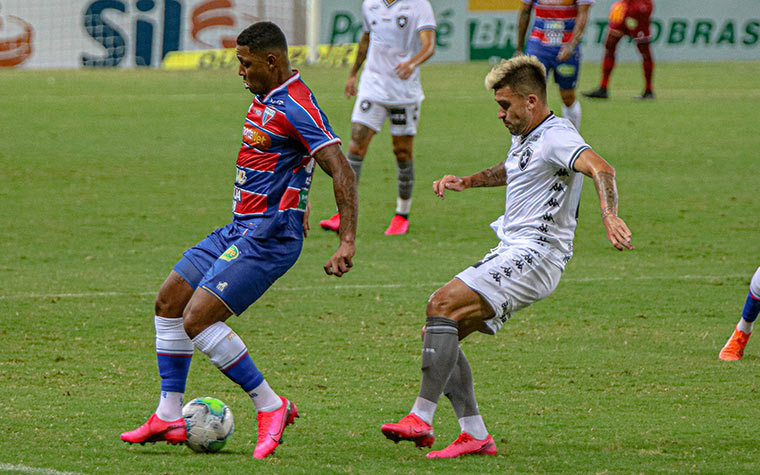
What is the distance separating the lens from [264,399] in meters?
4.83

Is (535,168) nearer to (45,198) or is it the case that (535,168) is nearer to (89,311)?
(89,311)

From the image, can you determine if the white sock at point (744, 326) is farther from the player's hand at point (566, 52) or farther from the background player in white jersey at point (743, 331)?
the player's hand at point (566, 52)

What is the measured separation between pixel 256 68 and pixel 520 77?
1.15m

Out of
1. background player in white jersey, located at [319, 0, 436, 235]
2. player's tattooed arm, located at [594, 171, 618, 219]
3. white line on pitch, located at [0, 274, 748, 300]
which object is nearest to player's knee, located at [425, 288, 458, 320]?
player's tattooed arm, located at [594, 171, 618, 219]

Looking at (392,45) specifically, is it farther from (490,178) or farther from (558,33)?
(490,178)

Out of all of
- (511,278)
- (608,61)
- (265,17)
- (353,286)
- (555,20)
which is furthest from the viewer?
(265,17)

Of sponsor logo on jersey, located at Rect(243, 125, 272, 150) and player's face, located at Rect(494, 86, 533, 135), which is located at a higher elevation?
player's face, located at Rect(494, 86, 533, 135)

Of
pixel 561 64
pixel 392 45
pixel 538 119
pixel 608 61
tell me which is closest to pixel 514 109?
pixel 538 119

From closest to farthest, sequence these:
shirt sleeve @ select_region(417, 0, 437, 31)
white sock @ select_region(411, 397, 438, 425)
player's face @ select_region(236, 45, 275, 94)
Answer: white sock @ select_region(411, 397, 438, 425) < player's face @ select_region(236, 45, 275, 94) < shirt sleeve @ select_region(417, 0, 437, 31)

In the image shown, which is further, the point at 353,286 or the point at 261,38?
the point at 353,286

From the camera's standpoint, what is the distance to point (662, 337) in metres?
7.21

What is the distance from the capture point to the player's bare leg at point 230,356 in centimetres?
476

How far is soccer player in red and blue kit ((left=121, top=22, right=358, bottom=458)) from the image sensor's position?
480 cm

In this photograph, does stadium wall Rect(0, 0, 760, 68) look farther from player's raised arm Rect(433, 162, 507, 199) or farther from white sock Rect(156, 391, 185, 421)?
Answer: white sock Rect(156, 391, 185, 421)
